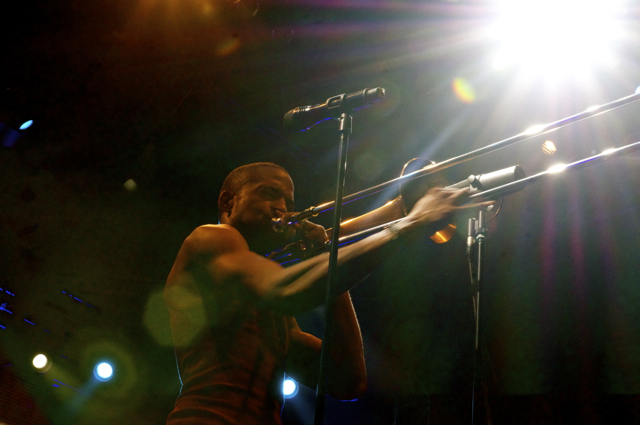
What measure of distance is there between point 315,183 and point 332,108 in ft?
14.3

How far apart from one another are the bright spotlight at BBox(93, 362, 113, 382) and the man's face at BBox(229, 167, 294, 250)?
6.01 meters

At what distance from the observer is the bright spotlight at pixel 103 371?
24.7 ft

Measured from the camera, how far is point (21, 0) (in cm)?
410

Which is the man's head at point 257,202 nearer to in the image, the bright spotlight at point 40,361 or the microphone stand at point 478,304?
the microphone stand at point 478,304

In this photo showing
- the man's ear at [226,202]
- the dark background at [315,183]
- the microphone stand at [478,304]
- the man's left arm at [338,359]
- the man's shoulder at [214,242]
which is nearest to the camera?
the man's shoulder at [214,242]

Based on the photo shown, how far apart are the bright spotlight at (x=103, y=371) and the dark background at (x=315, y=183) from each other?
20 cm

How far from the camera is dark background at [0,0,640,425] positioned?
448 centimetres

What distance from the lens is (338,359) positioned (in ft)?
8.71

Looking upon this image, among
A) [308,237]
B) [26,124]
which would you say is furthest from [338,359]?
[26,124]

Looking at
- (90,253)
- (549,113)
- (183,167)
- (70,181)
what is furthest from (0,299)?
(549,113)

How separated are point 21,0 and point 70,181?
227cm

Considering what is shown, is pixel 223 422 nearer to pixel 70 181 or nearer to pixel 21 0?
pixel 21 0

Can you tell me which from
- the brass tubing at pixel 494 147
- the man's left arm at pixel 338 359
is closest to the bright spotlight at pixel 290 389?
the man's left arm at pixel 338 359

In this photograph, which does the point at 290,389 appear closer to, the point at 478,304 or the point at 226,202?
the point at 226,202
